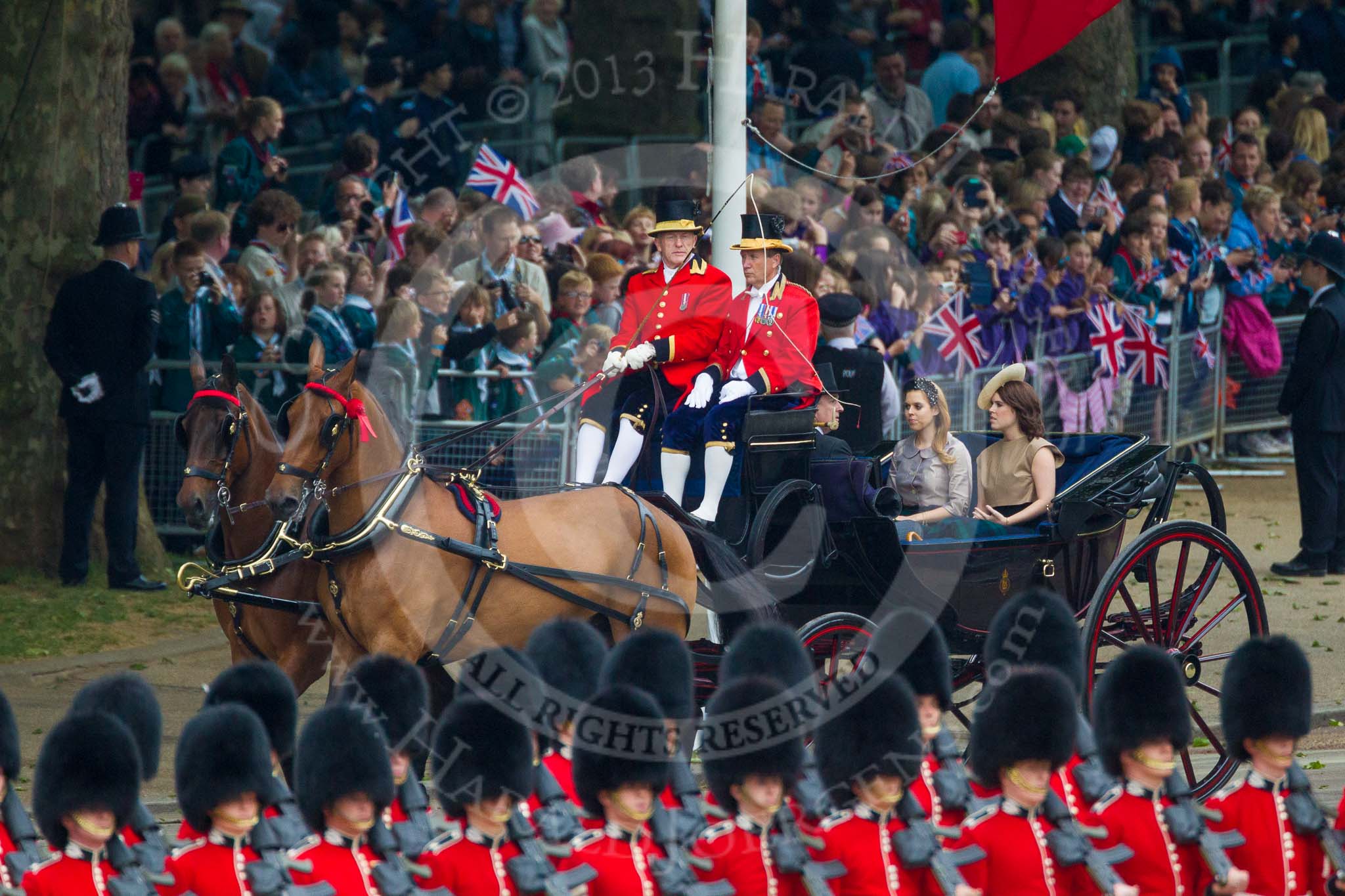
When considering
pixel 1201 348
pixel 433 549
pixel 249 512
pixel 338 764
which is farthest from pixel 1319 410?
pixel 338 764

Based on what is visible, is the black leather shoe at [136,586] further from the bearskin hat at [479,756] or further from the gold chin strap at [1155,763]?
the gold chin strap at [1155,763]

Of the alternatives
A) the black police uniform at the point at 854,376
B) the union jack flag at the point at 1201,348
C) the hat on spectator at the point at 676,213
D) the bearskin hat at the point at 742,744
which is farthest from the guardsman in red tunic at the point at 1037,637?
the union jack flag at the point at 1201,348

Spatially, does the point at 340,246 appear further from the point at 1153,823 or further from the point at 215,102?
the point at 1153,823

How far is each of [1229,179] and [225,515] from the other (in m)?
11.4

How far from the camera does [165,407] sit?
12383 millimetres

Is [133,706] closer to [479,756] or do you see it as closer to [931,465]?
[479,756]

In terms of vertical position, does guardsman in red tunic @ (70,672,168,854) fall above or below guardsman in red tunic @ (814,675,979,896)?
above

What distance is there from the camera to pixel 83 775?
5270 millimetres

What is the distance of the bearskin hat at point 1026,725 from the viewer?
5.91 meters

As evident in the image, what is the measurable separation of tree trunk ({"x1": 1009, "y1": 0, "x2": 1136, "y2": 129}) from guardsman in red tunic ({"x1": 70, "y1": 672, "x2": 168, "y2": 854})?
48.5 feet

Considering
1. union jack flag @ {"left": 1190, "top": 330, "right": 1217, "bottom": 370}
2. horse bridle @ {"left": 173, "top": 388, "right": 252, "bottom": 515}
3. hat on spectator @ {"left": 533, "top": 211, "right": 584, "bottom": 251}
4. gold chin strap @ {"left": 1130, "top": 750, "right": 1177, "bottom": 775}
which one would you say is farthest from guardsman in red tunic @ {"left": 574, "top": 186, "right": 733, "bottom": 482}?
union jack flag @ {"left": 1190, "top": 330, "right": 1217, "bottom": 370}

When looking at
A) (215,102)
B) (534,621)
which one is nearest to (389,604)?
(534,621)

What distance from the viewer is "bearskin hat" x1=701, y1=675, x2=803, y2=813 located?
229 inches

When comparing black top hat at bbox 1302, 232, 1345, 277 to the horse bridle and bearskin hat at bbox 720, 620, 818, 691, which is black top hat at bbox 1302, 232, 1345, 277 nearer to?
bearskin hat at bbox 720, 620, 818, 691
